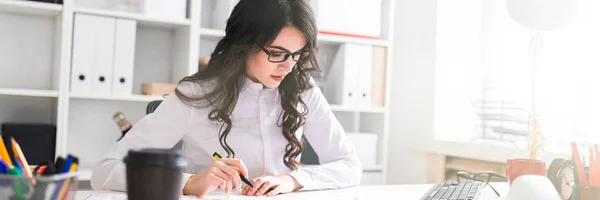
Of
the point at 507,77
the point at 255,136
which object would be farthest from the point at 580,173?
the point at 507,77

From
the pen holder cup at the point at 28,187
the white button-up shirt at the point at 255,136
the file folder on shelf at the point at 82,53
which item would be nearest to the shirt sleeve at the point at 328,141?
the white button-up shirt at the point at 255,136

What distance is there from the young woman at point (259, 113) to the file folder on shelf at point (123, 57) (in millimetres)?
918

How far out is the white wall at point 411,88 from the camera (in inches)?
116

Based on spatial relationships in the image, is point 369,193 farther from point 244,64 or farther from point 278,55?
point 244,64

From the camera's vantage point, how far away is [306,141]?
1.88 meters

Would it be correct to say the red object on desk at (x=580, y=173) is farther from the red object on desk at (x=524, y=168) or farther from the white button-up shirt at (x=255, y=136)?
the white button-up shirt at (x=255, y=136)

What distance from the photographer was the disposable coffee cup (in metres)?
0.68

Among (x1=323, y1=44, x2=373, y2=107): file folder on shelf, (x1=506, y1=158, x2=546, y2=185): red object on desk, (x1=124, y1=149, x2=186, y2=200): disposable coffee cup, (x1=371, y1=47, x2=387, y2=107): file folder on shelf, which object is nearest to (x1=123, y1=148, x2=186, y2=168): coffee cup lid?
(x1=124, y1=149, x2=186, y2=200): disposable coffee cup

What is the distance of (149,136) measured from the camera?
58.6 inches

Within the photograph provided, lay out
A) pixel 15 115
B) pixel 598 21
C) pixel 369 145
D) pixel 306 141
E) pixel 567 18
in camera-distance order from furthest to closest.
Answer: pixel 369 145, pixel 15 115, pixel 598 21, pixel 567 18, pixel 306 141

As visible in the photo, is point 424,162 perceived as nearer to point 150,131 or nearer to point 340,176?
point 340,176

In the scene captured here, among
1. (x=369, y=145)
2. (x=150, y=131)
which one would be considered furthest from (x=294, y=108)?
(x=369, y=145)

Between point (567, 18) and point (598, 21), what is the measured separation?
0.35m

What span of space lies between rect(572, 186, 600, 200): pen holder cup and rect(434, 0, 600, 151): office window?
1.09m
